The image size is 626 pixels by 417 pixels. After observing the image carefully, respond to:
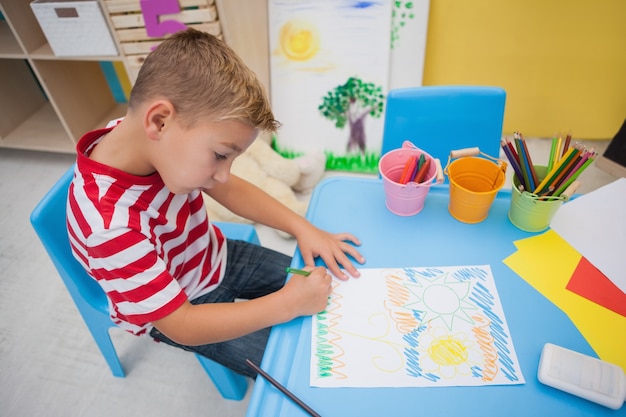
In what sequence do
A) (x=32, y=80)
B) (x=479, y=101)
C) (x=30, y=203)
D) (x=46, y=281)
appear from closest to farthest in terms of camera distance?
1. (x=479, y=101)
2. (x=46, y=281)
3. (x=30, y=203)
4. (x=32, y=80)

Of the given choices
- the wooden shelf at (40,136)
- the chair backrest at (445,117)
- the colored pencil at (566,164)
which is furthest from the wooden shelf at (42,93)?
the colored pencil at (566,164)

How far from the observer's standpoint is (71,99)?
1792mm

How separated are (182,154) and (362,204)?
0.36 meters

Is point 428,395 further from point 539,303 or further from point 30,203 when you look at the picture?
point 30,203

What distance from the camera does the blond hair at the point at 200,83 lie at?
0.53m

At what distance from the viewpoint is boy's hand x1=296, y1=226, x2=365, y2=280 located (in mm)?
646

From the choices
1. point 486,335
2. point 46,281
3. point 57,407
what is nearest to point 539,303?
point 486,335

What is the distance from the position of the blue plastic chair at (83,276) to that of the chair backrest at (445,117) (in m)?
0.48

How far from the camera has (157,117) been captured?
53 cm

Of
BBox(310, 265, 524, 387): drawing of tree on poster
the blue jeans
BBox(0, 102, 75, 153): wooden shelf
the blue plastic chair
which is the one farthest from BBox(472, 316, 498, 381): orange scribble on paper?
BBox(0, 102, 75, 153): wooden shelf

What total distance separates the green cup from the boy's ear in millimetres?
558

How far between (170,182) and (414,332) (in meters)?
0.42

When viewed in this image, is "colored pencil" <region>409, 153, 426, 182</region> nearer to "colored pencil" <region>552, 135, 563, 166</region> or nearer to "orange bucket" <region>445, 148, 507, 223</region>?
"orange bucket" <region>445, 148, 507, 223</region>

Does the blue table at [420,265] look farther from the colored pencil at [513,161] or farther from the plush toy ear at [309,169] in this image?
the plush toy ear at [309,169]
